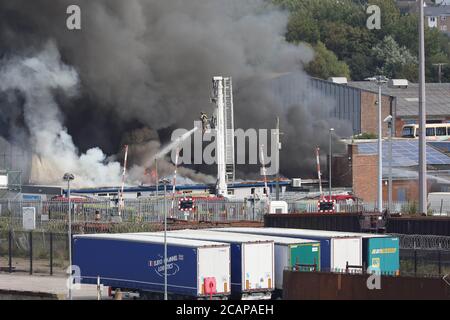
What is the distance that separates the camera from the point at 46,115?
69.8 meters

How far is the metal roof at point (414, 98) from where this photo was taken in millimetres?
92812

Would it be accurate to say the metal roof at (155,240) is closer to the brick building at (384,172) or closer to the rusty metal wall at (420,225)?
the rusty metal wall at (420,225)

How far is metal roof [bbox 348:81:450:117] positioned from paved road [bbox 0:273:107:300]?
51.3 meters

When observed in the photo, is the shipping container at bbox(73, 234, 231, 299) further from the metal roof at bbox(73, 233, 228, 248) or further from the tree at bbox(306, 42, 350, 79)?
the tree at bbox(306, 42, 350, 79)

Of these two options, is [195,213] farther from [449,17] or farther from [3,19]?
[449,17]

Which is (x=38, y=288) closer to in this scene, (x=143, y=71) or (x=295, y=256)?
(x=295, y=256)

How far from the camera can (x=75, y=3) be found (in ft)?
229

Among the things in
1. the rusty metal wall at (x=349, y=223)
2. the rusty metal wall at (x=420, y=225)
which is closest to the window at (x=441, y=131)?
the rusty metal wall at (x=349, y=223)

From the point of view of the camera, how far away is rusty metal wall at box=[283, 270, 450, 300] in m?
33.0

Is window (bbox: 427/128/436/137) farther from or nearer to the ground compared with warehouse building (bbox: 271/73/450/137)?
nearer to the ground

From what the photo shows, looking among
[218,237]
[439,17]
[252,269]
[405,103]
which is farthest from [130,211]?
[439,17]

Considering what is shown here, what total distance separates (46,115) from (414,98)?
116 ft

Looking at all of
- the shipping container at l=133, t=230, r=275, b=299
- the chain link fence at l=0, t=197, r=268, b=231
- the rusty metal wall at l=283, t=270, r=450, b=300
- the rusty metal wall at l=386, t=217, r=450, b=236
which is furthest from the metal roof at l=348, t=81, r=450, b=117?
the rusty metal wall at l=283, t=270, r=450, b=300
